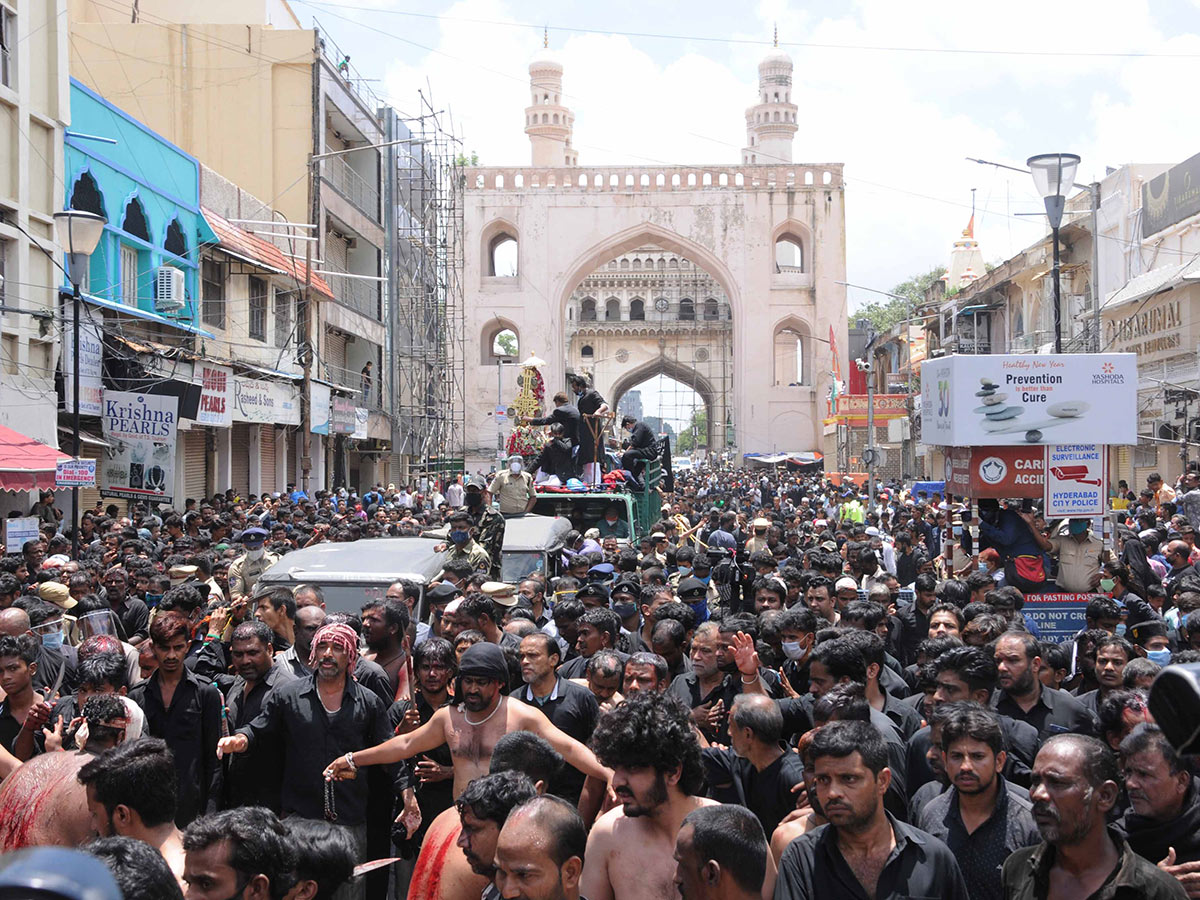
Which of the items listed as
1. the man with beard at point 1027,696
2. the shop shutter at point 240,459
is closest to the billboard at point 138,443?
the shop shutter at point 240,459

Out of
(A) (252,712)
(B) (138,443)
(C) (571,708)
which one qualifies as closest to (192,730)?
(A) (252,712)

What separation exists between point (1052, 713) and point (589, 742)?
210cm

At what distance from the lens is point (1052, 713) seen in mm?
5371

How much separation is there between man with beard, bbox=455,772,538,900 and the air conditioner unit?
56.9 feet

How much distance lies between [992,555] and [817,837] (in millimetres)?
7171

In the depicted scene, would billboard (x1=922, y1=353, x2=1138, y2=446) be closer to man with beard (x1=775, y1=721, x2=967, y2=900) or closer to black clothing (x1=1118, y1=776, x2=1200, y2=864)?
black clothing (x1=1118, y1=776, x2=1200, y2=864)

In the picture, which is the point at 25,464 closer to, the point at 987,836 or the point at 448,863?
the point at 448,863

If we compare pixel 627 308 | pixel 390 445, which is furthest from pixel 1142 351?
pixel 627 308

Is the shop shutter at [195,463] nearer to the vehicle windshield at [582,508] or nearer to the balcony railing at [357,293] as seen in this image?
the balcony railing at [357,293]

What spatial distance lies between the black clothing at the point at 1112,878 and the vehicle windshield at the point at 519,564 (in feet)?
24.9

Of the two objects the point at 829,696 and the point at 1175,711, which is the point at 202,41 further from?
the point at 1175,711

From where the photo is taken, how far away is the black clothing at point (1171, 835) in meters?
3.82

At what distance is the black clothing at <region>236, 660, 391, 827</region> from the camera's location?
516 centimetres

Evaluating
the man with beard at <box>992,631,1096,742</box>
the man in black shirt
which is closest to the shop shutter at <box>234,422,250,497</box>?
the man in black shirt
